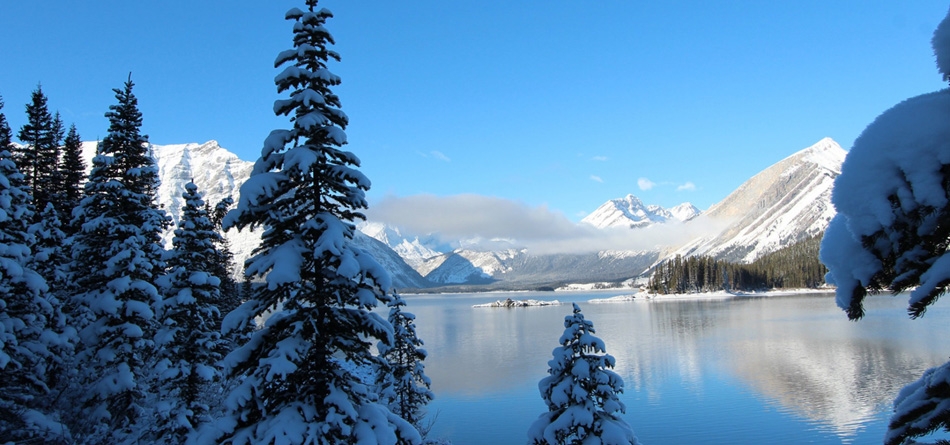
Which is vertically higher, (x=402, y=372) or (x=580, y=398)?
(x=580, y=398)

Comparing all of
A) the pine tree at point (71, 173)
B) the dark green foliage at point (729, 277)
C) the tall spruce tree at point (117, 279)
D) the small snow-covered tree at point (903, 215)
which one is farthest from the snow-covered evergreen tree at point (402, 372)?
the dark green foliage at point (729, 277)

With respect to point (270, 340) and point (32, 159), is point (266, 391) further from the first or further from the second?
point (32, 159)

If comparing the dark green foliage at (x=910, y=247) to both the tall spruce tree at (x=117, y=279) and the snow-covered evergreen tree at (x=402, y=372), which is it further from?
the tall spruce tree at (x=117, y=279)

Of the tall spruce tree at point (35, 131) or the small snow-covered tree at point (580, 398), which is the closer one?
the small snow-covered tree at point (580, 398)

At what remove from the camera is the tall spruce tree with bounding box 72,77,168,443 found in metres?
25.7

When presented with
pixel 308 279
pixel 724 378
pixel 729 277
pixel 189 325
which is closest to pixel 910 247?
pixel 308 279

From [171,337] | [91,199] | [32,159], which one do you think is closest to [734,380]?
[171,337]

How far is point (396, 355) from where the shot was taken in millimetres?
31188

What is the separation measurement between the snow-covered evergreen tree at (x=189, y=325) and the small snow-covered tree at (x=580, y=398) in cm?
1581

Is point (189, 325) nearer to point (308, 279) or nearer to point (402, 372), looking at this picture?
point (402, 372)

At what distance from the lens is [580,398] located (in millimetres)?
17000

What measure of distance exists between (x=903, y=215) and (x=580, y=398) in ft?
47.7

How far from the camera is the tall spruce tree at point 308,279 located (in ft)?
40.0

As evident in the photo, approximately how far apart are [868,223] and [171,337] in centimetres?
2756
